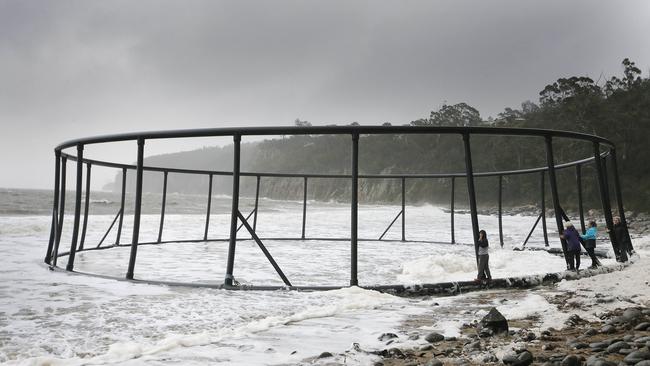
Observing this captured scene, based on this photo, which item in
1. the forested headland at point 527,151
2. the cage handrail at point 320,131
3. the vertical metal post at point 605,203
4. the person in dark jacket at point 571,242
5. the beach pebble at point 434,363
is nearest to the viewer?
the beach pebble at point 434,363

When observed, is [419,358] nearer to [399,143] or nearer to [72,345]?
[72,345]

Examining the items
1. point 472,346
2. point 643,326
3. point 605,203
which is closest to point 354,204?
point 472,346

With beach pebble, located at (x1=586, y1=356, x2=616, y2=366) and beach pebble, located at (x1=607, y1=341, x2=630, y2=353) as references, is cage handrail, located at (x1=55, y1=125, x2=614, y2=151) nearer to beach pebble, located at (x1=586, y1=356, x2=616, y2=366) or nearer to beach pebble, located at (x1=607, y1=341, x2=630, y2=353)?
beach pebble, located at (x1=607, y1=341, x2=630, y2=353)

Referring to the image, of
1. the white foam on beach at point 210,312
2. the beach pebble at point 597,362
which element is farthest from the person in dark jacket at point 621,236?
the beach pebble at point 597,362

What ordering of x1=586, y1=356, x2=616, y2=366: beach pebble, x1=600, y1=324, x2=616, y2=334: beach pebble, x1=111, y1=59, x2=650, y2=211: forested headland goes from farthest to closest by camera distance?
x1=111, y1=59, x2=650, y2=211: forested headland
x1=600, y1=324, x2=616, y2=334: beach pebble
x1=586, y1=356, x2=616, y2=366: beach pebble

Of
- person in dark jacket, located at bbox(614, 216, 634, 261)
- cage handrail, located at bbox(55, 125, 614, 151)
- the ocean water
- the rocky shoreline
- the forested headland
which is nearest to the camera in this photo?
the rocky shoreline

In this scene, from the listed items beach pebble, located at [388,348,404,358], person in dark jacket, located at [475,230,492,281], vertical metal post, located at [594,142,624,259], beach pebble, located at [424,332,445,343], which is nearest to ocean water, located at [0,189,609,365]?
beach pebble, located at [388,348,404,358]

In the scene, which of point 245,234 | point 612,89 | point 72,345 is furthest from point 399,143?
point 72,345

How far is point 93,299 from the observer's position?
24.2ft

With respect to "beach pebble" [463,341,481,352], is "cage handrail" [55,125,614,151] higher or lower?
higher

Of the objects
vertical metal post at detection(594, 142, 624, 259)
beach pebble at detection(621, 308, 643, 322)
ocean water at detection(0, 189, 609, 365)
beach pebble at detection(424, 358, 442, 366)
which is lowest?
ocean water at detection(0, 189, 609, 365)

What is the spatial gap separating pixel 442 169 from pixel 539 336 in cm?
9019

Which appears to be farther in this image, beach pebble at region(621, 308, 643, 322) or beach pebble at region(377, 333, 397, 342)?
beach pebble at region(377, 333, 397, 342)

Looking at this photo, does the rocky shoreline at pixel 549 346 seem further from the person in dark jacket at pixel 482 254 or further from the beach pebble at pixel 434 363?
the person in dark jacket at pixel 482 254
